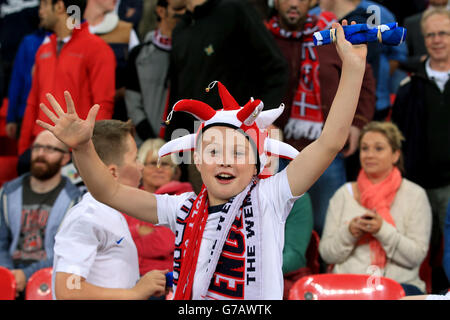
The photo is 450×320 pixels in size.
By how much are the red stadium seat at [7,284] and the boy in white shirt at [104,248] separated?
907 mm

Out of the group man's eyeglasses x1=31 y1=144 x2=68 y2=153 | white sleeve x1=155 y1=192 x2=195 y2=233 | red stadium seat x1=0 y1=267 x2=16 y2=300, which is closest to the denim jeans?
man's eyeglasses x1=31 y1=144 x2=68 y2=153

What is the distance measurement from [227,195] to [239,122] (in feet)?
0.73

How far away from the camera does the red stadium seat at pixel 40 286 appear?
3260mm

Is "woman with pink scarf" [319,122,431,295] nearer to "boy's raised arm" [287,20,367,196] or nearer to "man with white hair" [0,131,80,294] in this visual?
"man with white hair" [0,131,80,294]

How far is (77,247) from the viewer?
2383 mm

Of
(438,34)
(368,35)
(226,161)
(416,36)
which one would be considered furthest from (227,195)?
(416,36)

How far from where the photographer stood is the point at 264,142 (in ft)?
6.85

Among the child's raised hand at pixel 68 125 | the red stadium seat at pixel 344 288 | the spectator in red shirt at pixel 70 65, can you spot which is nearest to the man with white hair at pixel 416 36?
the red stadium seat at pixel 344 288

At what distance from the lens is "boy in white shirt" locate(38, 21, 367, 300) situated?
6.29ft

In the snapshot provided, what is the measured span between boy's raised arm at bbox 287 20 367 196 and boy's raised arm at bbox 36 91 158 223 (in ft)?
1.74

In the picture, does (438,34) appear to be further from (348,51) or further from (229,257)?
(229,257)

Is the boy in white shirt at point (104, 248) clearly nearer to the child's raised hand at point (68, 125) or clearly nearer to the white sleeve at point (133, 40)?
the child's raised hand at point (68, 125)

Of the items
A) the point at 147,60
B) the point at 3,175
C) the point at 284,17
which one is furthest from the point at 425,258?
the point at 3,175
